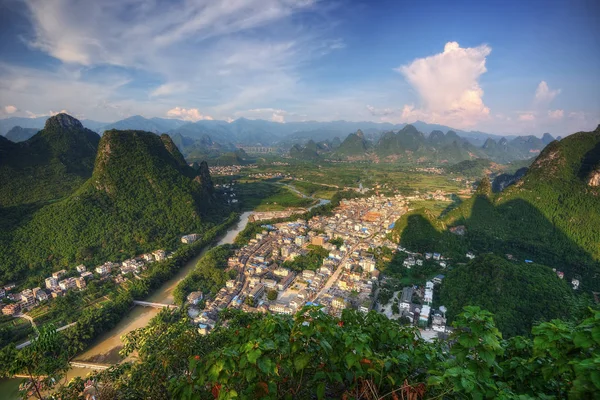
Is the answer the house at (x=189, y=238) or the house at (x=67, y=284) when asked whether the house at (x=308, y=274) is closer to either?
the house at (x=189, y=238)

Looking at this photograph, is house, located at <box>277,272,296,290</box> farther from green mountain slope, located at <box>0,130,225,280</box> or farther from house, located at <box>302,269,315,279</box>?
green mountain slope, located at <box>0,130,225,280</box>

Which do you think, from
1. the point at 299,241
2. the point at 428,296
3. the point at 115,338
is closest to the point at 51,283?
the point at 115,338

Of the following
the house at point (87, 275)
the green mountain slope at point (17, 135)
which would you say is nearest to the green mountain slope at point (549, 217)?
the house at point (87, 275)

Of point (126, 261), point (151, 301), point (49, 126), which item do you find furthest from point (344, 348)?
point (49, 126)

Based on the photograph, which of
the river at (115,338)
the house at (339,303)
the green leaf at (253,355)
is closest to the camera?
the green leaf at (253,355)

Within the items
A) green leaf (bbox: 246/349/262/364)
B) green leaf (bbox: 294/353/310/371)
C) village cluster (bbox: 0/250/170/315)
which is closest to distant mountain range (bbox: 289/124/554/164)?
village cluster (bbox: 0/250/170/315)
